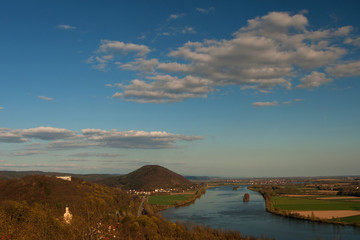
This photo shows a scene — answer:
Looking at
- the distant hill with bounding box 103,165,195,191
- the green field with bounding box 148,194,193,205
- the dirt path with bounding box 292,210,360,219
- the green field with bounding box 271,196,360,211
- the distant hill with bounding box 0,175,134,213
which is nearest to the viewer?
the distant hill with bounding box 0,175,134,213

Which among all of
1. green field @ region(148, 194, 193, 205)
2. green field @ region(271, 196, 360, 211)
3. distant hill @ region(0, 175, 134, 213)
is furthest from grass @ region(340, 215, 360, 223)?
green field @ region(148, 194, 193, 205)

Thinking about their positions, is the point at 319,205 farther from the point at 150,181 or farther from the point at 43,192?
the point at 150,181

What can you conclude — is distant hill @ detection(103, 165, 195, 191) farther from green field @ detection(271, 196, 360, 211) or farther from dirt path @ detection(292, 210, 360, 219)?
dirt path @ detection(292, 210, 360, 219)

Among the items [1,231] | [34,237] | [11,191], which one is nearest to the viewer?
[1,231]

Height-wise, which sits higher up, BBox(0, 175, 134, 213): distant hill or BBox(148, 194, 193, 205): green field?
BBox(0, 175, 134, 213): distant hill

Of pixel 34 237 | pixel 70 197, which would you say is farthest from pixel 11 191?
pixel 34 237

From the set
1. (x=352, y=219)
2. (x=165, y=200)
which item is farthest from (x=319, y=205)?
(x=165, y=200)

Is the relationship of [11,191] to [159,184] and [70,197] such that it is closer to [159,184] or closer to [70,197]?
[70,197]

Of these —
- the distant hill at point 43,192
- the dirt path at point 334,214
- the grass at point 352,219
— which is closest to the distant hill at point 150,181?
the distant hill at point 43,192

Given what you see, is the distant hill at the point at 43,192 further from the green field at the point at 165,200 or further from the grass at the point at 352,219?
the grass at the point at 352,219

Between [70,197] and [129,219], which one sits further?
[70,197]

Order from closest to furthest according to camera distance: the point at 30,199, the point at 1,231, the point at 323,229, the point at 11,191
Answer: the point at 1,231, the point at 323,229, the point at 30,199, the point at 11,191
